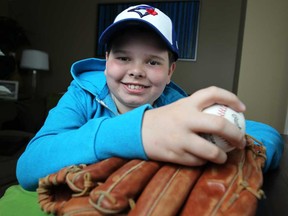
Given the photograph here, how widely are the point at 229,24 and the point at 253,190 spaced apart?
3.01 metres

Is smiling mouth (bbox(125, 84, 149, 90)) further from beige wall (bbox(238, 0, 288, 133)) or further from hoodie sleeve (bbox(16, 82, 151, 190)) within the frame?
beige wall (bbox(238, 0, 288, 133))

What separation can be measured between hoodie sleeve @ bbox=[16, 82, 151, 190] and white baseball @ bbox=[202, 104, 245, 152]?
0.36 ft

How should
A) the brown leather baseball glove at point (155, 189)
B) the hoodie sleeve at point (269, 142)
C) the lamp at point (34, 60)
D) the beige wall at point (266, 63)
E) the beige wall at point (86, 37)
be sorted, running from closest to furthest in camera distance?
the brown leather baseball glove at point (155, 189) < the hoodie sleeve at point (269, 142) < the beige wall at point (266, 63) < the beige wall at point (86, 37) < the lamp at point (34, 60)

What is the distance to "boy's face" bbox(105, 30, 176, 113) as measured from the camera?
67 centimetres

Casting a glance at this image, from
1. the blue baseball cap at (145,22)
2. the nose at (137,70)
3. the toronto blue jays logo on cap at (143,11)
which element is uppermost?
the toronto blue jays logo on cap at (143,11)

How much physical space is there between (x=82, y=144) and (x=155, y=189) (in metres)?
0.16

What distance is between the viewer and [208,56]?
3.11m

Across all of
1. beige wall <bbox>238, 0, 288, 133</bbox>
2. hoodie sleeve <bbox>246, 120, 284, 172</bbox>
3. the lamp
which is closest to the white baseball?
hoodie sleeve <bbox>246, 120, 284, 172</bbox>

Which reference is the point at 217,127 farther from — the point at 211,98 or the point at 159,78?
the point at 159,78

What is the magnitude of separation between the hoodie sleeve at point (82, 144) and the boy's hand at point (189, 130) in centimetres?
2

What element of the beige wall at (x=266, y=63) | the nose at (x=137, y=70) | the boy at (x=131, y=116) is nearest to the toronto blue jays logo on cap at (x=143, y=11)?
the boy at (x=131, y=116)

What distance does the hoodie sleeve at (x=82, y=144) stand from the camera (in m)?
0.40

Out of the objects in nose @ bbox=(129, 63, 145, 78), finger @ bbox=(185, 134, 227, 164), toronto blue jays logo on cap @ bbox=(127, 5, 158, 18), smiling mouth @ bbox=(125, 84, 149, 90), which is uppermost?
toronto blue jays logo on cap @ bbox=(127, 5, 158, 18)

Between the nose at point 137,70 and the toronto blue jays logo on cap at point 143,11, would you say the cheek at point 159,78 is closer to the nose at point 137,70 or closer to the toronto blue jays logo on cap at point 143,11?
the nose at point 137,70
